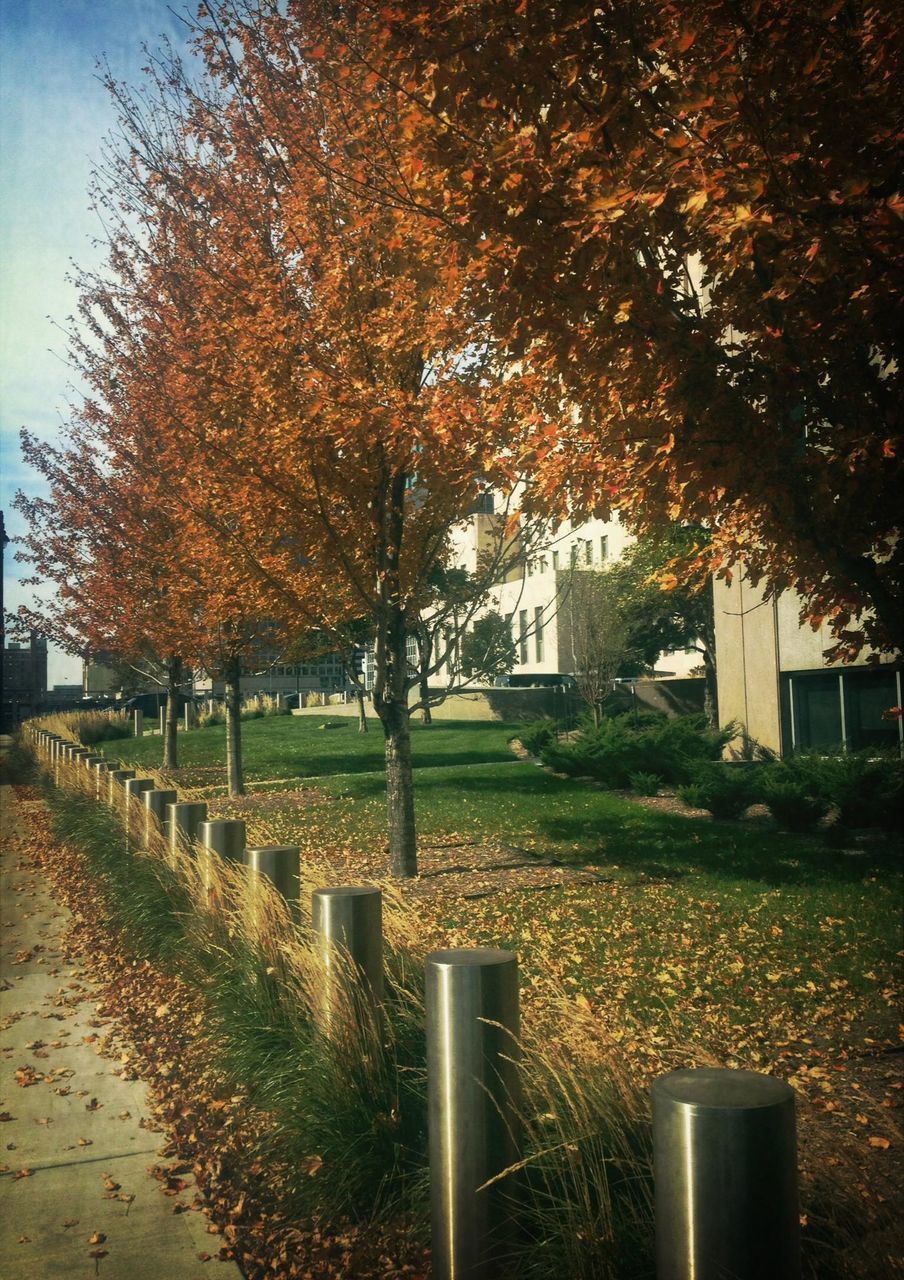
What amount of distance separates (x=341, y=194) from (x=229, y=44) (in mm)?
1880

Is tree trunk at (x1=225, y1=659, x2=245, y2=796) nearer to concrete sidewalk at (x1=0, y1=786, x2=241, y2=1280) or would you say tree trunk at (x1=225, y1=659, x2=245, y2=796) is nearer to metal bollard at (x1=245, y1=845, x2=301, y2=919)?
concrete sidewalk at (x1=0, y1=786, x2=241, y2=1280)

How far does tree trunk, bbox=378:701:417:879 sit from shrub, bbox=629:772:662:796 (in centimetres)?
600

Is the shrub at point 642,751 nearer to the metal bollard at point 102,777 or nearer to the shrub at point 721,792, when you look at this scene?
the shrub at point 721,792

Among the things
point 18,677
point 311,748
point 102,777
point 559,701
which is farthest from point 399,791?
point 18,677

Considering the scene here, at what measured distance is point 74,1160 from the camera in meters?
4.45

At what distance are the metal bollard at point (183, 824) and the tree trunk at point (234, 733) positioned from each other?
907 cm

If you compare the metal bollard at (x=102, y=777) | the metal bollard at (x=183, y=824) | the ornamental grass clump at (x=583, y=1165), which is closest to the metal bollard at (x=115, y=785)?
the metal bollard at (x=102, y=777)

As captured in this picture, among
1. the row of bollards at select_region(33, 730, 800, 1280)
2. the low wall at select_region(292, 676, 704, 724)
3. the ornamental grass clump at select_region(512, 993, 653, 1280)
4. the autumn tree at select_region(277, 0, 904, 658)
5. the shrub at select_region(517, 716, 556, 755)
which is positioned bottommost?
the ornamental grass clump at select_region(512, 993, 653, 1280)

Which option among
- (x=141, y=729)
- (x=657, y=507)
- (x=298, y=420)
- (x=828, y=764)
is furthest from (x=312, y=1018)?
(x=141, y=729)

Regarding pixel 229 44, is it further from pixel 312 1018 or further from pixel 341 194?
pixel 312 1018

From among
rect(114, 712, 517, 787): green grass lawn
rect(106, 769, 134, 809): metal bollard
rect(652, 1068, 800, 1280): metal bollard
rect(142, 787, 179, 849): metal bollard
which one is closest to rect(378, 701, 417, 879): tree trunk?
rect(142, 787, 179, 849): metal bollard

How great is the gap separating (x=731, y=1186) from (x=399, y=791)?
7954 millimetres

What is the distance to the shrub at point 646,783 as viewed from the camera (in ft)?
50.0

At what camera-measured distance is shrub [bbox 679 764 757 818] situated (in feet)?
43.5
